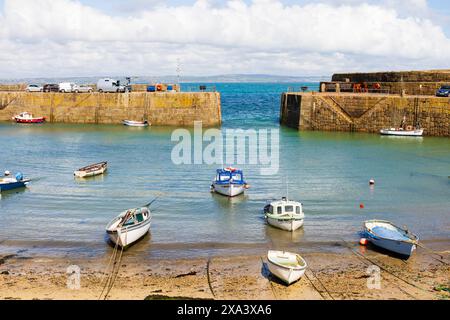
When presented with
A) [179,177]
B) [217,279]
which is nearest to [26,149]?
[179,177]

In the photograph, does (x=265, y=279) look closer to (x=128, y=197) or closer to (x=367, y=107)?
(x=128, y=197)

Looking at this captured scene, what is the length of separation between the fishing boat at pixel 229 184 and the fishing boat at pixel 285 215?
15.9 ft

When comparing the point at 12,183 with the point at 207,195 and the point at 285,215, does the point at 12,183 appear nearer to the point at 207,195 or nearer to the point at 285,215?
the point at 207,195

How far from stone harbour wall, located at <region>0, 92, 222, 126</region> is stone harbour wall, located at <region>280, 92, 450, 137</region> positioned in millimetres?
11587

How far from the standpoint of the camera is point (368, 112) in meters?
56.6

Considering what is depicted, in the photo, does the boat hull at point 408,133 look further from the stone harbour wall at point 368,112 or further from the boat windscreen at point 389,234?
the boat windscreen at point 389,234

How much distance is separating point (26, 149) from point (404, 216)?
1352 inches

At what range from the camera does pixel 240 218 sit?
26.9 metres

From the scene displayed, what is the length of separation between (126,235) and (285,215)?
7499 mm

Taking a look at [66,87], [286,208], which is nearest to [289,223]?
[286,208]

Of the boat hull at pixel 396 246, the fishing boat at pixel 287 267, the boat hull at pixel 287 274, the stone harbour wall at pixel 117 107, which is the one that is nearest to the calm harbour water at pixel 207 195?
the boat hull at pixel 396 246

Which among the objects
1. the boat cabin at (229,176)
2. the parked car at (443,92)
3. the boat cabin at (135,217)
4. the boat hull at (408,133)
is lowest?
the boat cabin at (135,217)

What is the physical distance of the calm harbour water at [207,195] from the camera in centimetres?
2362

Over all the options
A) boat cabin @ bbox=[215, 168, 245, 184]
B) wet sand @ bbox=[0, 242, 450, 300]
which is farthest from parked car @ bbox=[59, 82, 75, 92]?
wet sand @ bbox=[0, 242, 450, 300]
